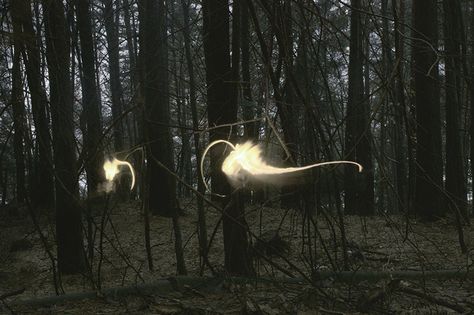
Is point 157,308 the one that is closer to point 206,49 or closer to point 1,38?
point 1,38

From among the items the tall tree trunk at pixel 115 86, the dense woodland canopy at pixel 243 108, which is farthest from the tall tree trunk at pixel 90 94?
the tall tree trunk at pixel 115 86

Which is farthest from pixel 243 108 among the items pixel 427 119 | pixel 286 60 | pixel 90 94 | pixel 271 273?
pixel 427 119

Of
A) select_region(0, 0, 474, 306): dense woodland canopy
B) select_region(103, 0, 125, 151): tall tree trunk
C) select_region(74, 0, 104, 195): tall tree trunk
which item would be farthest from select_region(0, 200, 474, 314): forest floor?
select_region(103, 0, 125, 151): tall tree trunk

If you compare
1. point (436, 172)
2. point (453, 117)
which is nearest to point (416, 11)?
point (453, 117)

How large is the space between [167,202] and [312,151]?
10128 millimetres

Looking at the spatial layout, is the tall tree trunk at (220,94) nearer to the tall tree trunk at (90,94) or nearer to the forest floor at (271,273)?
the forest floor at (271,273)

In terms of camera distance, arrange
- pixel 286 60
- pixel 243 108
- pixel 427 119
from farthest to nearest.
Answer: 1. pixel 427 119
2. pixel 243 108
3. pixel 286 60

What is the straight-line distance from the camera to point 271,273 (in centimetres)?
683

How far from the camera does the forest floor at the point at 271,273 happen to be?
4.04 metres

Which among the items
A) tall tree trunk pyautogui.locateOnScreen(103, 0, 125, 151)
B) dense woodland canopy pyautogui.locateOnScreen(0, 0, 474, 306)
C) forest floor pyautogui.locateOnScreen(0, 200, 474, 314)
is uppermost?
Answer: tall tree trunk pyautogui.locateOnScreen(103, 0, 125, 151)

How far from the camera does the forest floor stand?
4.04 m

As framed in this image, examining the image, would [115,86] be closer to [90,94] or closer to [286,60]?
[90,94]

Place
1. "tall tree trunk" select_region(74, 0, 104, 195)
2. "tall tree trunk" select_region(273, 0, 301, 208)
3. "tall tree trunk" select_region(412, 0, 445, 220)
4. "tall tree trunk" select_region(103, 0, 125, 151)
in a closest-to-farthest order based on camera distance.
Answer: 1. "tall tree trunk" select_region(273, 0, 301, 208)
2. "tall tree trunk" select_region(74, 0, 104, 195)
3. "tall tree trunk" select_region(103, 0, 125, 151)
4. "tall tree trunk" select_region(412, 0, 445, 220)

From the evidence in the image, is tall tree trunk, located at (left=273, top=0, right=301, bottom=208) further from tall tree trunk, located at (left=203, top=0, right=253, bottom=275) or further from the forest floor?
tall tree trunk, located at (left=203, top=0, right=253, bottom=275)
